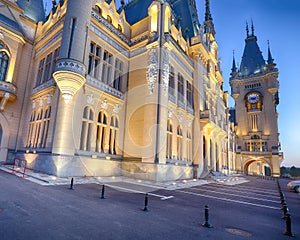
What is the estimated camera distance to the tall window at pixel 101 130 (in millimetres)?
15000

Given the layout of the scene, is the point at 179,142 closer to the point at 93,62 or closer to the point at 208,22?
the point at 93,62

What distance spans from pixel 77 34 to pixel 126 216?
1310 cm

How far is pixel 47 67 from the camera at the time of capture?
671 inches

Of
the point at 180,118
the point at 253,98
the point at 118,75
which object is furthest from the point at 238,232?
the point at 253,98

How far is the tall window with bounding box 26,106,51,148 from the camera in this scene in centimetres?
1449

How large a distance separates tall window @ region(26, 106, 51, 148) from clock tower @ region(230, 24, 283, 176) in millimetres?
52241

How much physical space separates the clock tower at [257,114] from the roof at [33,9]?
180 feet

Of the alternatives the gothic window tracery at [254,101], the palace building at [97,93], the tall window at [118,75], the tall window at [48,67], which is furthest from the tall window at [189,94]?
the gothic window tracery at [254,101]

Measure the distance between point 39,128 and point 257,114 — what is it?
185 ft

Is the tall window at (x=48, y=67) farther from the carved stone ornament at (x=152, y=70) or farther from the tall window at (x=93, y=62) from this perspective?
the carved stone ornament at (x=152, y=70)

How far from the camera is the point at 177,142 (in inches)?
769

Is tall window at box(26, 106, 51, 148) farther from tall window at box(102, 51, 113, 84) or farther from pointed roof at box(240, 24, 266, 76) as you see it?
pointed roof at box(240, 24, 266, 76)

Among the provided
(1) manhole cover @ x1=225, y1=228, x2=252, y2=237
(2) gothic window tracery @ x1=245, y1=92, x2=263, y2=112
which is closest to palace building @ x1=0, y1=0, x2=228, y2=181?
(1) manhole cover @ x1=225, y1=228, x2=252, y2=237

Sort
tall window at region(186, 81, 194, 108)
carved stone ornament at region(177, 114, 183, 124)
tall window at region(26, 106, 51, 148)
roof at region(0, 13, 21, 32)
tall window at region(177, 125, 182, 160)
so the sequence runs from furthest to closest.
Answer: tall window at region(186, 81, 194, 108)
carved stone ornament at region(177, 114, 183, 124)
tall window at region(177, 125, 182, 160)
roof at region(0, 13, 21, 32)
tall window at region(26, 106, 51, 148)
